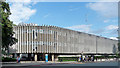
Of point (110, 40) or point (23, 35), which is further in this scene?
point (110, 40)

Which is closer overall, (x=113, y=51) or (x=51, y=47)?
(x=51, y=47)

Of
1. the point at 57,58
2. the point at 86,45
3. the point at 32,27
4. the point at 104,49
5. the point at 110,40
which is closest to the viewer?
the point at 32,27

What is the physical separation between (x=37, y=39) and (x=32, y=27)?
4007 millimetres

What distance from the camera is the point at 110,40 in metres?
106

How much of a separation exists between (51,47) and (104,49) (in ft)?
136

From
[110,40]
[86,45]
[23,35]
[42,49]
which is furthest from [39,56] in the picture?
[110,40]

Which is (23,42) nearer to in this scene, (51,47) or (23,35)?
(23,35)

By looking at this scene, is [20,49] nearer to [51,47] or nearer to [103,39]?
[51,47]

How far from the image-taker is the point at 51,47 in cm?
6556

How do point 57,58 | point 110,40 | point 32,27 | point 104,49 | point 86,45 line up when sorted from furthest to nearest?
point 110,40 → point 104,49 → point 86,45 → point 57,58 → point 32,27

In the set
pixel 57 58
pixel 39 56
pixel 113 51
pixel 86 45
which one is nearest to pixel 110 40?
pixel 113 51

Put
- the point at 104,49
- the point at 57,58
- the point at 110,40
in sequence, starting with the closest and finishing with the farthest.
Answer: the point at 57,58 → the point at 104,49 → the point at 110,40

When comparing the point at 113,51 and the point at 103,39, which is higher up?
the point at 103,39

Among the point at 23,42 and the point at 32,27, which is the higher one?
the point at 32,27
